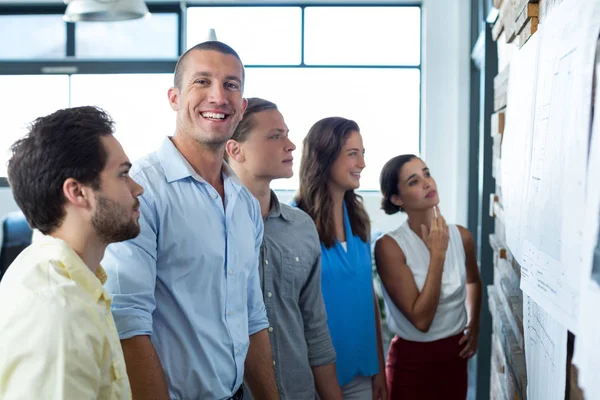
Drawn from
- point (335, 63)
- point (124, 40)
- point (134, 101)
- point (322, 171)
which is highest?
point (124, 40)

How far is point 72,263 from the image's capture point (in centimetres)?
125

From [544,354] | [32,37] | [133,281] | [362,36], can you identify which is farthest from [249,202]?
[32,37]

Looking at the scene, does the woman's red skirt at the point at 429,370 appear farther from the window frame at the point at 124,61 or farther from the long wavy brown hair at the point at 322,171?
the window frame at the point at 124,61

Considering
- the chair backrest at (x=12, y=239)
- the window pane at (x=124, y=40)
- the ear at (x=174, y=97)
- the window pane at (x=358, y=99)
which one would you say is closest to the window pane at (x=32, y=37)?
the window pane at (x=124, y=40)

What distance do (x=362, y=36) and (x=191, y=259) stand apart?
5.82 metres

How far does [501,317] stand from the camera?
2400mm

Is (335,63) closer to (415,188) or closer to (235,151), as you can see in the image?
(415,188)

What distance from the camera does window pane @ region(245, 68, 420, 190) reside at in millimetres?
7188

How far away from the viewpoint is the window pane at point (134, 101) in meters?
7.46

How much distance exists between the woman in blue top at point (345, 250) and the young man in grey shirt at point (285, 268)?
195 millimetres

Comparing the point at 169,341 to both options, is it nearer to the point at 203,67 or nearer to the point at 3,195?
the point at 203,67

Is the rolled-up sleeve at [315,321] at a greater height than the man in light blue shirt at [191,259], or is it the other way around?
the man in light blue shirt at [191,259]

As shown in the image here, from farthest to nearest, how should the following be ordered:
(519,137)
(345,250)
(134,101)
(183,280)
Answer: (134,101) < (345,250) < (183,280) < (519,137)

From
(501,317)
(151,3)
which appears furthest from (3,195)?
(501,317)
